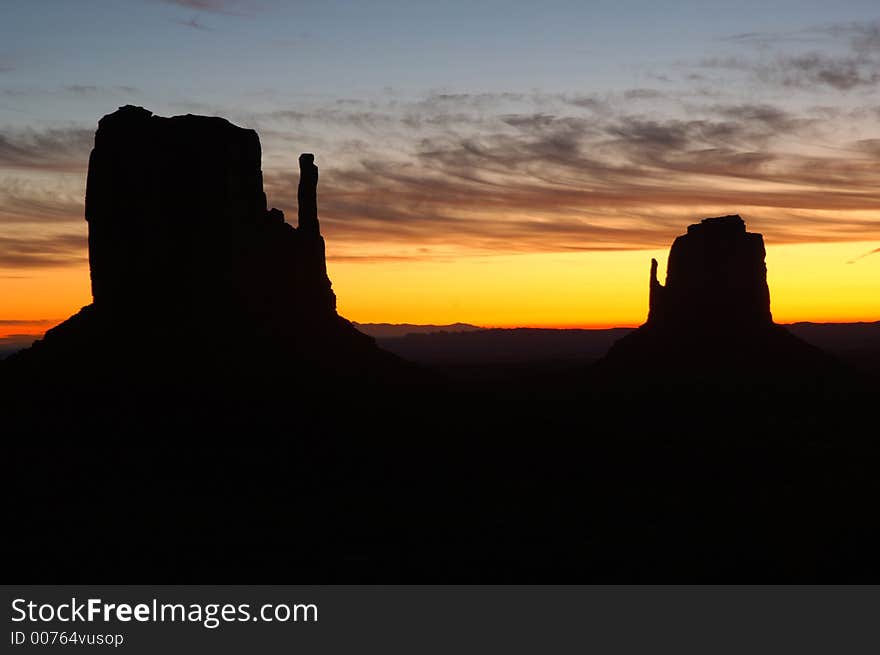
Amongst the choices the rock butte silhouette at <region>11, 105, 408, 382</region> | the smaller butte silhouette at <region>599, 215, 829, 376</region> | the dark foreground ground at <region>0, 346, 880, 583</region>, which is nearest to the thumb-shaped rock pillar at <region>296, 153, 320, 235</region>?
the rock butte silhouette at <region>11, 105, 408, 382</region>

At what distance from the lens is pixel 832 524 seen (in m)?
Answer: 66.2

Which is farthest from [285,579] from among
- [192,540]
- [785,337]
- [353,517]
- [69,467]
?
[785,337]

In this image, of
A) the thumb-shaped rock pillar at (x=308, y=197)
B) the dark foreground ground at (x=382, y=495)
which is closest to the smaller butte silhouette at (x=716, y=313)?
the dark foreground ground at (x=382, y=495)

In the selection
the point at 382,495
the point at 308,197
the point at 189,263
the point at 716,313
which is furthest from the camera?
the point at 716,313

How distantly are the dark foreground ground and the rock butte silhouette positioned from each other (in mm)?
4687

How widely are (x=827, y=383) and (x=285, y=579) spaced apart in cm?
10715

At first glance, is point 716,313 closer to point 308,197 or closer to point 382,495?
point 308,197

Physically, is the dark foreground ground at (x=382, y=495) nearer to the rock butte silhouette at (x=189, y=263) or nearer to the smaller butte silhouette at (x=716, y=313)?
the rock butte silhouette at (x=189, y=263)

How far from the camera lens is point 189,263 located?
3238 inches

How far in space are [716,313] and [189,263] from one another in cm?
9195

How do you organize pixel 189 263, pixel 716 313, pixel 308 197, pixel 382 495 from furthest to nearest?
pixel 716 313, pixel 308 197, pixel 189 263, pixel 382 495

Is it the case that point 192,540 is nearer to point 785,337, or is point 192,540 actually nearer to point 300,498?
point 300,498

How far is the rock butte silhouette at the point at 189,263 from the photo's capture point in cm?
7725

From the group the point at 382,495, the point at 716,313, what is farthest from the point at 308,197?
the point at 716,313
